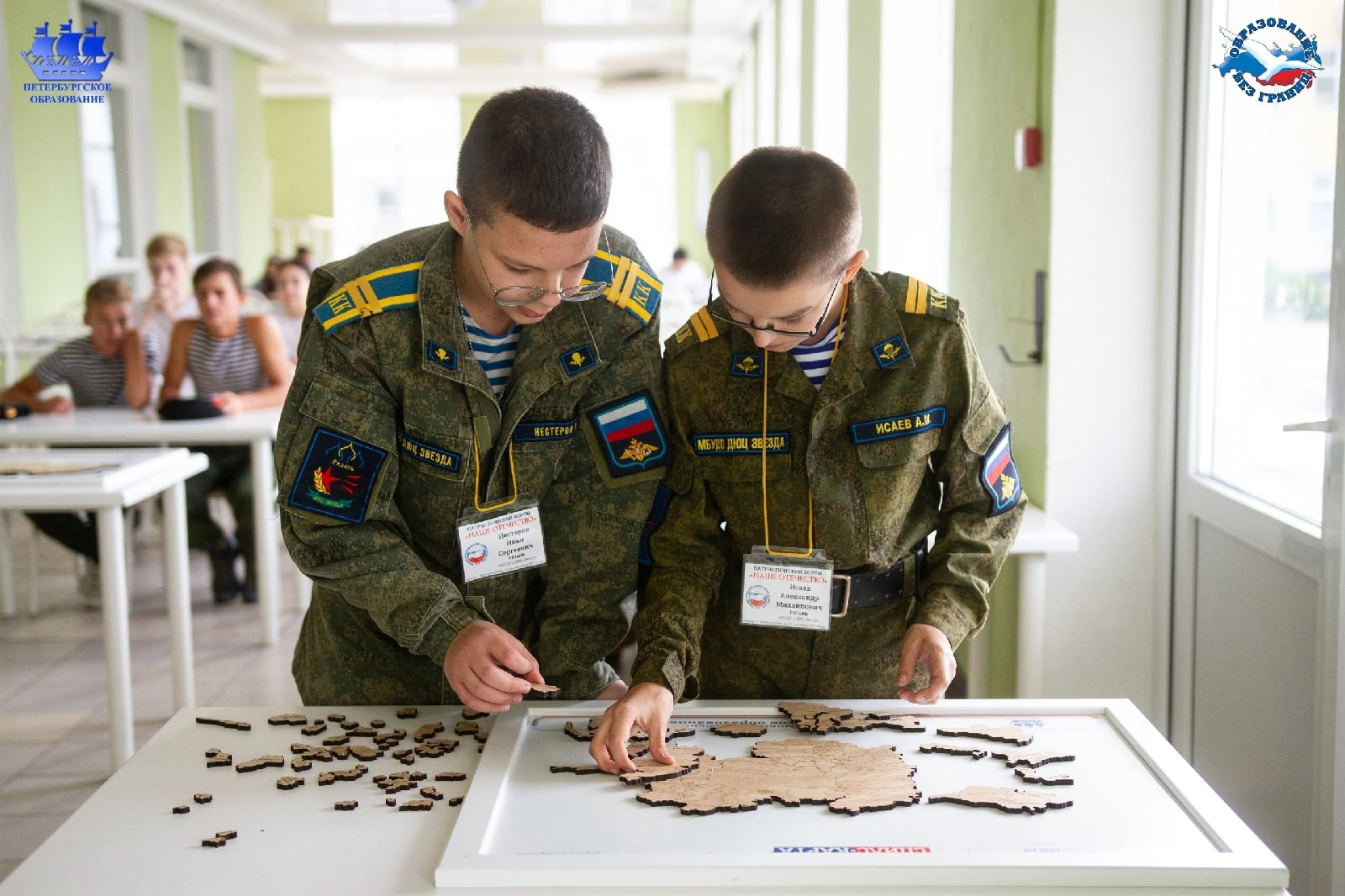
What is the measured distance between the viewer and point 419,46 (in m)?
12.5

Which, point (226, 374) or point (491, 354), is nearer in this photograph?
point (491, 354)

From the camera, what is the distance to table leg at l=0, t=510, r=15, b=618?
4738mm

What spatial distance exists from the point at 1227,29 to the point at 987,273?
3.35 ft

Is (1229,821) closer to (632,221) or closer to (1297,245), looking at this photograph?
(1297,245)

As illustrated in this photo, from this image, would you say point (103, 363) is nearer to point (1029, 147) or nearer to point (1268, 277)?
point (1029, 147)

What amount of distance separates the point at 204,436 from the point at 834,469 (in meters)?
3.27

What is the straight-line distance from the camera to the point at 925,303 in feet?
5.52

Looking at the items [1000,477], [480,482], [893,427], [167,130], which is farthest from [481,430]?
[167,130]

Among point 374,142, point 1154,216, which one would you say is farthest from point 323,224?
point 1154,216

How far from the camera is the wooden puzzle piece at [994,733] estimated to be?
1458 mm

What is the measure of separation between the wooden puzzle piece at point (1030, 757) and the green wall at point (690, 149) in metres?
16.0

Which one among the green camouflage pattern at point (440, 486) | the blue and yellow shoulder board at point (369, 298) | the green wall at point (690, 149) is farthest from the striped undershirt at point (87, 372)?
the green wall at point (690, 149)

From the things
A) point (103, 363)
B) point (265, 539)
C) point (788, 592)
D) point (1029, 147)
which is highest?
point (1029, 147)

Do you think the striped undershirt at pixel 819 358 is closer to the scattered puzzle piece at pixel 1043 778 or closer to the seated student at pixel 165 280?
the scattered puzzle piece at pixel 1043 778
